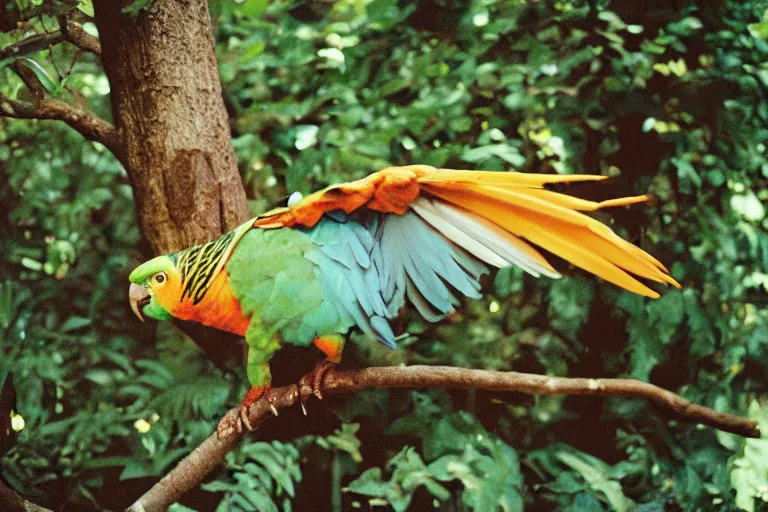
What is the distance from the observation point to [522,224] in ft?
2.89

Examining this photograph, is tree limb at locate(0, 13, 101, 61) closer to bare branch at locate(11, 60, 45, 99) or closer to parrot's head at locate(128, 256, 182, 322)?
bare branch at locate(11, 60, 45, 99)

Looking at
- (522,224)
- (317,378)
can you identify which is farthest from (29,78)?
(522,224)

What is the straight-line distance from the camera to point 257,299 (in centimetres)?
87

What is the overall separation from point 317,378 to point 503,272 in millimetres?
554

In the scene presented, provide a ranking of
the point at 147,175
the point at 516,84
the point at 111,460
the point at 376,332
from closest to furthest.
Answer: the point at 376,332 < the point at 147,175 < the point at 111,460 < the point at 516,84

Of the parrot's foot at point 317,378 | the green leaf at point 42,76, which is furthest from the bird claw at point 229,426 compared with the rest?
the green leaf at point 42,76

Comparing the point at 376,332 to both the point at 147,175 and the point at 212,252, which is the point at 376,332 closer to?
the point at 212,252

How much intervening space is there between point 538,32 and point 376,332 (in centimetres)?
88

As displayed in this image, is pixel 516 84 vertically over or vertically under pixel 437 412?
over

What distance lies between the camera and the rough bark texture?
94 centimetres

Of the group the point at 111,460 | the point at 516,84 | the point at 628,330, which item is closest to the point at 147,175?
the point at 111,460

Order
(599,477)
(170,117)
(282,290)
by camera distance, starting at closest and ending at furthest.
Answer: (282,290)
(170,117)
(599,477)

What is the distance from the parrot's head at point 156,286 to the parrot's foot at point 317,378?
20 centimetres

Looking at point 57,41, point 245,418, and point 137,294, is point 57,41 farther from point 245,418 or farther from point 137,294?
point 245,418
